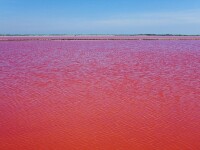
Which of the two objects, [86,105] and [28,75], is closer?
[86,105]

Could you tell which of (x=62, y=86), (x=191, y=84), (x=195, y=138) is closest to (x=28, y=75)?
(x=62, y=86)

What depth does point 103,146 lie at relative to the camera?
5.30 metres

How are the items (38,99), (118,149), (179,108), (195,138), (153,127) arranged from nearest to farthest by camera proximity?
(118,149) → (195,138) → (153,127) → (179,108) → (38,99)

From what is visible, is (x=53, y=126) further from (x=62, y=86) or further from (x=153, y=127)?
(x=62, y=86)

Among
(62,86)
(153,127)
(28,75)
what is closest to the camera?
(153,127)

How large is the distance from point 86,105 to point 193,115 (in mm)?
2677

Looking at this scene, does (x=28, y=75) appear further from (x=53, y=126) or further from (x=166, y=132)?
(x=166, y=132)

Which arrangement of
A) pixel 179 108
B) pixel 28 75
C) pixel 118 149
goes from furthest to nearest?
pixel 28 75, pixel 179 108, pixel 118 149

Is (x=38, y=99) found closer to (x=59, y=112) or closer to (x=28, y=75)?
(x=59, y=112)

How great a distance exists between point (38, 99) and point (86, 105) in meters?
1.55

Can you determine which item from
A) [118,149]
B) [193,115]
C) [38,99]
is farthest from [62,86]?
[118,149]

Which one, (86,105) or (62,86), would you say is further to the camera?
(62,86)

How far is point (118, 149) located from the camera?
518 centimetres

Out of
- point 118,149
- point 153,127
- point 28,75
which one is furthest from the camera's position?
point 28,75
